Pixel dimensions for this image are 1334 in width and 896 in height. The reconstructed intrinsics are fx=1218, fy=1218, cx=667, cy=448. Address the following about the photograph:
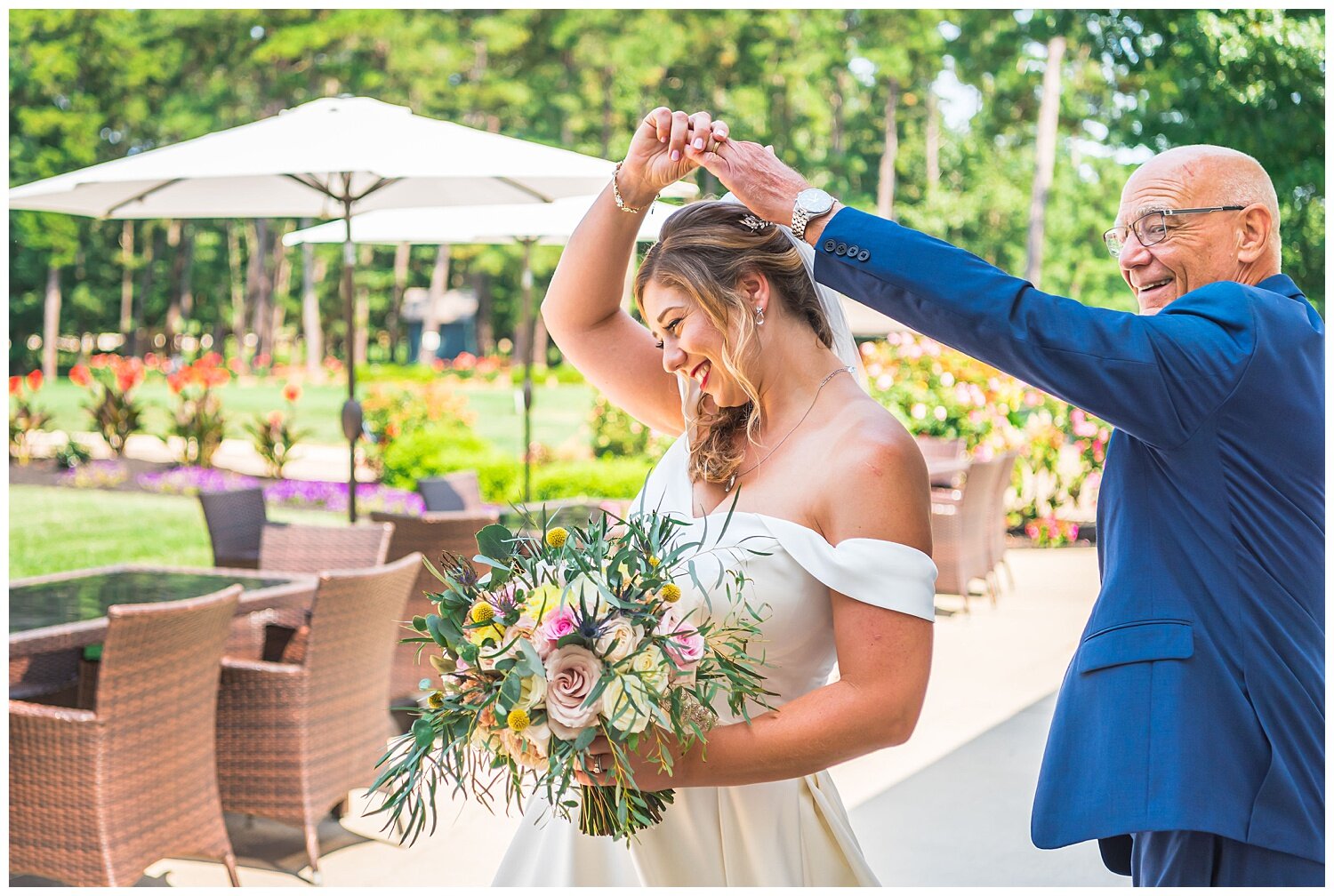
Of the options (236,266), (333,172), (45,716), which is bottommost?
(45,716)

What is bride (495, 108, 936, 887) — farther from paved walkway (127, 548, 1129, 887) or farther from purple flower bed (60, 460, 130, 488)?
purple flower bed (60, 460, 130, 488)

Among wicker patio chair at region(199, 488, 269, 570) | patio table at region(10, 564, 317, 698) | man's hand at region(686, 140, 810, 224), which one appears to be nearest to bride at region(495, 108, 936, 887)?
man's hand at region(686, 140, 810, 224)

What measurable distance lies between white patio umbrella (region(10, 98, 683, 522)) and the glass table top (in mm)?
1391

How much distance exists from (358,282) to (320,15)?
16870 mm

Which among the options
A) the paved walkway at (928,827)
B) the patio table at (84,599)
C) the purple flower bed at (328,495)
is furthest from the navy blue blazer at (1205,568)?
the purple flower bed at (328,495)

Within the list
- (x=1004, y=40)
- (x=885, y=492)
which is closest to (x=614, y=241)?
(x=885, y=492)

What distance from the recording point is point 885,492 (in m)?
1.92

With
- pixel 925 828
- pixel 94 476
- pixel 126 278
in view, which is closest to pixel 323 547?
pixel 925 828

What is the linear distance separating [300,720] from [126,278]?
42.9 meters

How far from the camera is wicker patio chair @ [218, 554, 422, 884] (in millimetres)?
4352

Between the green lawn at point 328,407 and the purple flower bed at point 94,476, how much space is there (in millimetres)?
7218

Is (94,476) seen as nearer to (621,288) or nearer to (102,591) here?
(102,591)

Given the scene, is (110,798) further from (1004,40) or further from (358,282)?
(358,282)

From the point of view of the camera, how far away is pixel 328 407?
28.2 metres
